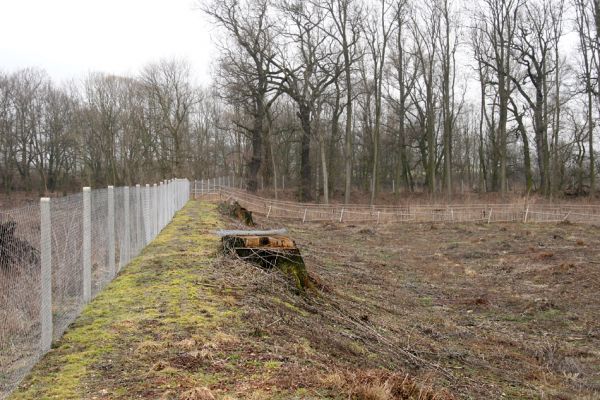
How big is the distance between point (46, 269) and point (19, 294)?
0.49 meters

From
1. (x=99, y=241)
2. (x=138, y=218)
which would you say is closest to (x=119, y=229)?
(x=99, y=241)

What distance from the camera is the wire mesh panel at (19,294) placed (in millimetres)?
4379

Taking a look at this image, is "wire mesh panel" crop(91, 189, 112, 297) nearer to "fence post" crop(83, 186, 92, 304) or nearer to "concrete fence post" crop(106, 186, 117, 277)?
"concrete fence post" crop(106, 186, 117, 277)

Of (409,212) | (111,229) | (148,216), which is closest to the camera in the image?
(111,229)

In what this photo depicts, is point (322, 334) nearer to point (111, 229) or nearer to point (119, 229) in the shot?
point (111, 229)

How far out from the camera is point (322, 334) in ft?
21.6

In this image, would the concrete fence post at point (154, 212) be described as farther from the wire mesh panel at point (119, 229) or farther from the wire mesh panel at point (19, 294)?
the wire mesh panel at point (19, 294)

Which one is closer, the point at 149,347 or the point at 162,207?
the point at 149,347

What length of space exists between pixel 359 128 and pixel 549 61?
849 inches

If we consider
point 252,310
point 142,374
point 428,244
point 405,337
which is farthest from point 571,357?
point 428,244

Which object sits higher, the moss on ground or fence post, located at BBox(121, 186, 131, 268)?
fence post, located at BBox(121, 186, 131, 268)

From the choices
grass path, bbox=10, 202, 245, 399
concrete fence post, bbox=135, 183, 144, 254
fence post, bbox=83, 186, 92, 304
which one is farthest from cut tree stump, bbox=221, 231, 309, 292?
fence post, bbox=83, 186, 92, 304

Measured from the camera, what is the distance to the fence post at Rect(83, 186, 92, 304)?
22.3 ft

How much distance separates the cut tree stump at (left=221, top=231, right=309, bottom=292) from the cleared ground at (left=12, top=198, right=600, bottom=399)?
0.31m
